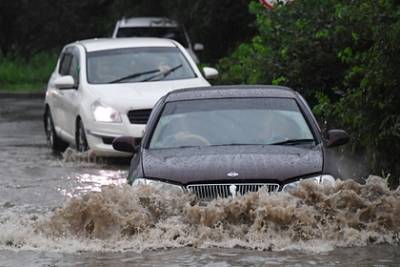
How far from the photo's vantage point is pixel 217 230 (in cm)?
1077

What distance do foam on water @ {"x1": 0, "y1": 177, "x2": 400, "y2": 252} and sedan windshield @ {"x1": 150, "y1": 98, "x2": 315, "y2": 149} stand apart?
982 millimetres

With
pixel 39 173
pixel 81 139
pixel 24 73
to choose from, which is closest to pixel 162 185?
pixel 39 173

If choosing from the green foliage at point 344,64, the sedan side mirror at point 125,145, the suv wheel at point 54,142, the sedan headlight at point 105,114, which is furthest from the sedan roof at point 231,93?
the suv wheel at point 54,142

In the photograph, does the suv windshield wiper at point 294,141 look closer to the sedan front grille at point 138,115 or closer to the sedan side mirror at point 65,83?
the sedan front grille at point 138,115

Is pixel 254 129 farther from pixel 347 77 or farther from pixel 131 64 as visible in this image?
pixel 131 64

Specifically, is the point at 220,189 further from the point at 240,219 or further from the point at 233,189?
the point at 240,219

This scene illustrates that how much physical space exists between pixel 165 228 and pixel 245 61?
33.8 feet

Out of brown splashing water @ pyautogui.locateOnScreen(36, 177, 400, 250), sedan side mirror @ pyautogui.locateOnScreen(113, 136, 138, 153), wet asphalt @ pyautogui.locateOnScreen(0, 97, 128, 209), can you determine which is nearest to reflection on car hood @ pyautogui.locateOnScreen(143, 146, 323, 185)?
brown splashing water @ pyautogui.locateOnScreen(36, 177, 400, 250)

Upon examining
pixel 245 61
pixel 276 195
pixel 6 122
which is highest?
pixel 276 195

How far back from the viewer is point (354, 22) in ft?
53.0

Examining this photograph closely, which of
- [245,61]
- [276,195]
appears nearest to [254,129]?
[276,195]

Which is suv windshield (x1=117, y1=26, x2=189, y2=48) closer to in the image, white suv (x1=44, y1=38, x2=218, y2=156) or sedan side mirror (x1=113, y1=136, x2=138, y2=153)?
white suv (x1=44, y1=38, x2=218, y2=156)

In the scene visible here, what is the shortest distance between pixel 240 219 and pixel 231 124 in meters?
1.52

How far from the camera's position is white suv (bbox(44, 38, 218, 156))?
59.3ft
